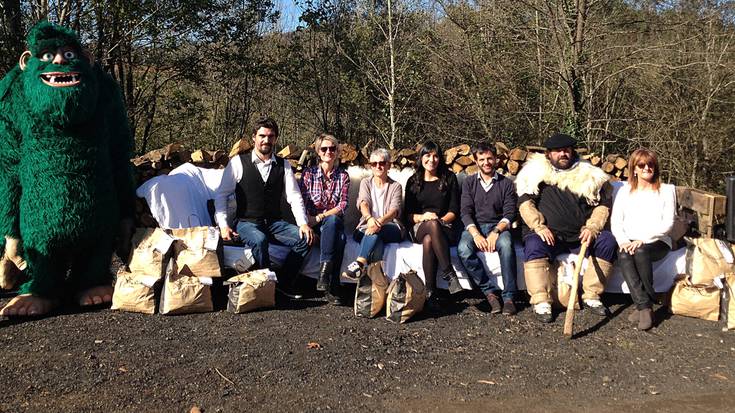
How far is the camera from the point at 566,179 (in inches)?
173

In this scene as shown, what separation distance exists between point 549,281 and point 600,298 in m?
0.54

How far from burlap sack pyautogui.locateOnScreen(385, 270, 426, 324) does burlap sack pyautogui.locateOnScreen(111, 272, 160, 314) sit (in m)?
1.61

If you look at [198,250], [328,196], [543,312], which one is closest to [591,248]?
[543,312]

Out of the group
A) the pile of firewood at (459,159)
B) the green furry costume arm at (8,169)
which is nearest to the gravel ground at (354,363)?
the green furry costume arm at (8,169)

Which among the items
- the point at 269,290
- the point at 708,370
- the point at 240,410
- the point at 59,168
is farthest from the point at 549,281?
the point at 59,168

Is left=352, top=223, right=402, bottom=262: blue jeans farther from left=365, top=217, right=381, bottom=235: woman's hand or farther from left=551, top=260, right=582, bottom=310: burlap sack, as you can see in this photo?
left=551, top=260, right=582, bottom=310: burlap sack

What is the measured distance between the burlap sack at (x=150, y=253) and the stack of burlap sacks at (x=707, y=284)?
3.59 metres

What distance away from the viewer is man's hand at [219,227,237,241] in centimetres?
431

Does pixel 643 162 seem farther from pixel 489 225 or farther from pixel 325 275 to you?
pixel 325 275

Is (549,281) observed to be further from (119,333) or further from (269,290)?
(119,333)

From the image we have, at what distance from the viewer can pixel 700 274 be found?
421cm

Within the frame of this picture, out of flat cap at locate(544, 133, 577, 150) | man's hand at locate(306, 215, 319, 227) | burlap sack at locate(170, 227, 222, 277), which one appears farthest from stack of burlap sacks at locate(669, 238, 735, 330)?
burlap sack at locate(170, 227, 222, 277)

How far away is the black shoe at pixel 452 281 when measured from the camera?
4.20m

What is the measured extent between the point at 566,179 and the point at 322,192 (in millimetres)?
1863
